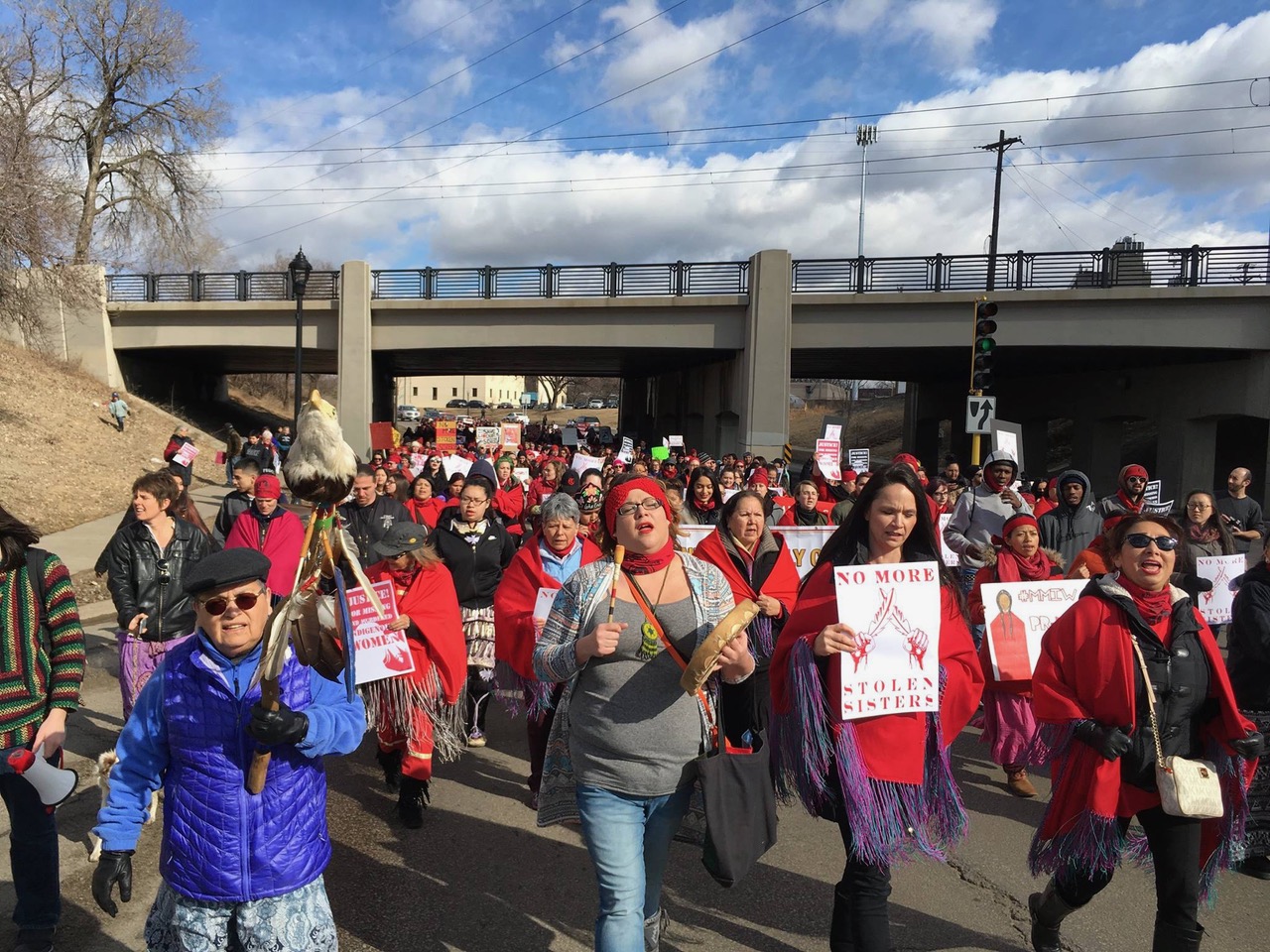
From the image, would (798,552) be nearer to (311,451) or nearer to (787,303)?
(311,451)

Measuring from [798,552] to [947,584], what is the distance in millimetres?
4787

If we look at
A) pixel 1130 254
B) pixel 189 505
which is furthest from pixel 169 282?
pixel 1130 254

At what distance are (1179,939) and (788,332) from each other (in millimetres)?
21347

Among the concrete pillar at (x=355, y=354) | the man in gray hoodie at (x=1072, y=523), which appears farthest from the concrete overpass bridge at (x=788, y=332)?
the man in gray hoodie at (x=1072, y=523)

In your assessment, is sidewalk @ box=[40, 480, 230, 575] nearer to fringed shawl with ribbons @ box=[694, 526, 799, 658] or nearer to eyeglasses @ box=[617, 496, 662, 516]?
fringed shawl with ribbons @ box=[694, 526, 799, 658]

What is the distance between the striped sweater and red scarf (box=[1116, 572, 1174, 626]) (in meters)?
4.09

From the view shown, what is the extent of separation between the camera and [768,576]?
5230mm

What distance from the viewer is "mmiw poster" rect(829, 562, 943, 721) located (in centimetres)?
310

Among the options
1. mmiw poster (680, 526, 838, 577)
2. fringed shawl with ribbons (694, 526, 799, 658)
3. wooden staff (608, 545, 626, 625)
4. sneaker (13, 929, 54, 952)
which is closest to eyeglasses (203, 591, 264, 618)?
wooden staff (608, 545, 626, 625)

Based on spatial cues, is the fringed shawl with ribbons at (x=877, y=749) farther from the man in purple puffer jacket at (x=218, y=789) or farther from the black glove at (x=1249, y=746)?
the man in purple puffer jacket at (x=218, y=789)

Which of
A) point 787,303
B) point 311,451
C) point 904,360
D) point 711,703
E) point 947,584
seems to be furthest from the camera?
point 904,360

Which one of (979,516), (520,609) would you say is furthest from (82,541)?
(979,516)

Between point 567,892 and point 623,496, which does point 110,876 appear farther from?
point 567,892

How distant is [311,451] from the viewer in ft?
8.36
